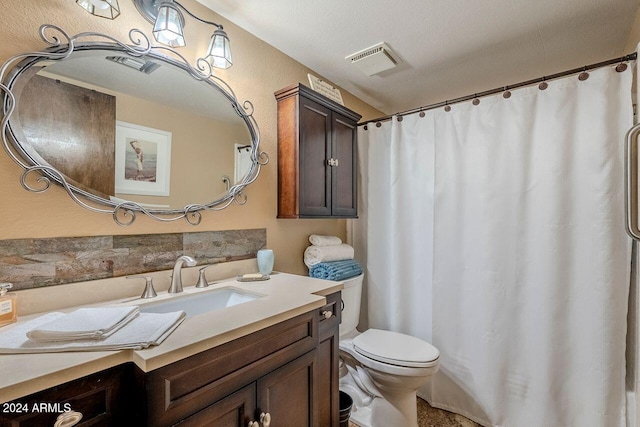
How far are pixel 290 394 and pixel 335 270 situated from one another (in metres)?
0.82

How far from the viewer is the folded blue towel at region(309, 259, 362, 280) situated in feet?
5.77

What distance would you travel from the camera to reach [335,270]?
5.80 ft

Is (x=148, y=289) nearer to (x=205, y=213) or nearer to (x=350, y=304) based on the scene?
(x=205, y=213)

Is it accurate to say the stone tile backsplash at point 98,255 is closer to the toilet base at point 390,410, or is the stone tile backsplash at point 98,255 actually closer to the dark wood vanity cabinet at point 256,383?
the dark wood vanity cabinet at point 256,383

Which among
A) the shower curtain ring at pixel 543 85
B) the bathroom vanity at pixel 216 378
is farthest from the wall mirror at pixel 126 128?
the shower curtain ring at pixel 543 85

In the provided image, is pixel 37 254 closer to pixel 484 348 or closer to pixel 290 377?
pixel 290 377

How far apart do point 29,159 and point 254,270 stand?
996 millimetres

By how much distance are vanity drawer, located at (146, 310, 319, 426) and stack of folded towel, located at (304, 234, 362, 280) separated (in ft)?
2.32

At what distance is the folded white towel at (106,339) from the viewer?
2.21 feet

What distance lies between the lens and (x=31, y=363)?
0.62 meters

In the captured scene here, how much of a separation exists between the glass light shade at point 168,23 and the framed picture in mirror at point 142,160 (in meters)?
0.38

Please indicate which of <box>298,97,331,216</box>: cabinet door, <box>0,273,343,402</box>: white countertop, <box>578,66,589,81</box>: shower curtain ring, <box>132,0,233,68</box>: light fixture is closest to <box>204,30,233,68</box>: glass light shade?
<box>132,0,233,68</box>: light fixture

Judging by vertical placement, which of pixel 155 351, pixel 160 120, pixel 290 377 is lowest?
pixel 290 377

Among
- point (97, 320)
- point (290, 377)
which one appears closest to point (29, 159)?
point (97, 320)
